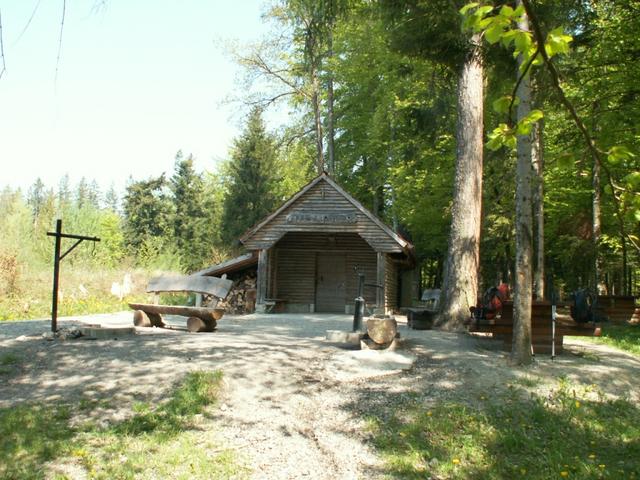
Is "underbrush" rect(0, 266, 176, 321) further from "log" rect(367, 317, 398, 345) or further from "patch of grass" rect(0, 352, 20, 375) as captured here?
"log" rect(367, 317, 398, 345)

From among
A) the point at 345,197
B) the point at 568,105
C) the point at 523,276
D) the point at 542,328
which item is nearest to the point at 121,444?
the point at 568,105

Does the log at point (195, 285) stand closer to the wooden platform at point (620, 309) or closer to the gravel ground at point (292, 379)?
the gravel ground at point (292, 379)

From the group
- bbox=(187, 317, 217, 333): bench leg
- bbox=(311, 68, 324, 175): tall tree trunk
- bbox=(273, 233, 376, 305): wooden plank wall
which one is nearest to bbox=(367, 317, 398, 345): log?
bbox=(187, 317, 217, 333): bench leg

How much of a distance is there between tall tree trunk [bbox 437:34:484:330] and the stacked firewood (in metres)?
10.1

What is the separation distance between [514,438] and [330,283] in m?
17.1

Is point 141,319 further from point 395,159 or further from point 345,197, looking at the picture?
point 395,159

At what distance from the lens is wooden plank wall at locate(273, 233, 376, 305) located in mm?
22594

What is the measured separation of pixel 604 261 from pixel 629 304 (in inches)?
212

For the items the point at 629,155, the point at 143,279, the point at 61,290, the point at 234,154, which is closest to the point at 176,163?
the point at 234,154

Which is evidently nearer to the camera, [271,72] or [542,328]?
[542,328]

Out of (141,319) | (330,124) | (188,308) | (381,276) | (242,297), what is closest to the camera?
(188,308)

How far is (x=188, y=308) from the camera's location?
12.1m

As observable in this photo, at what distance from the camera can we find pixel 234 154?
131ft

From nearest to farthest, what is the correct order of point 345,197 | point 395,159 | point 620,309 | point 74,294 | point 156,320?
1. point 156,320
2. point 620,309
3. point 345,197
4. point 74,294
5. point 395,159
